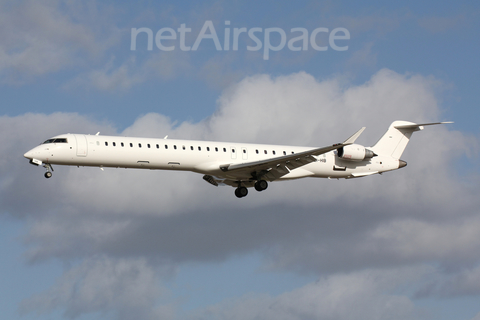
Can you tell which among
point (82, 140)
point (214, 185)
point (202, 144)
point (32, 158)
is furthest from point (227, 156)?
point (32, 158)

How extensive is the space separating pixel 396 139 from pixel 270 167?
35.0ft

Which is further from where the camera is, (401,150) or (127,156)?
(401,150)

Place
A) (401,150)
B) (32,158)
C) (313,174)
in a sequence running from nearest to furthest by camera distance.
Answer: (32,158), (313,174), (401,150)

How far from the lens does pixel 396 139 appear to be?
47531 mm

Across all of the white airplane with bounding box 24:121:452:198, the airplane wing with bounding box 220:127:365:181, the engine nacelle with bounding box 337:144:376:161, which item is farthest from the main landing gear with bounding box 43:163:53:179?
the engine nacelle with bounding box 337:144:376:161

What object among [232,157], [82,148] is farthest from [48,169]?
[232,157]

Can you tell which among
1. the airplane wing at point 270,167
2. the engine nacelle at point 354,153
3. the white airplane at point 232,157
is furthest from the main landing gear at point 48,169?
the engine nacelle at point 354,153

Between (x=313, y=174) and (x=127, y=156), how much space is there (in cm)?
1233

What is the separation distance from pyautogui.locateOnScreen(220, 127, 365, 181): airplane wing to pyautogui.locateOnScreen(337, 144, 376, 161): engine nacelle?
3.76 m

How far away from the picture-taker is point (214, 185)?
46.3 meters

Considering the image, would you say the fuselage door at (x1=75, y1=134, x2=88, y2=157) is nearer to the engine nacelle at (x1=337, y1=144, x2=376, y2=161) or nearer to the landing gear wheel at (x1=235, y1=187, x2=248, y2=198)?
the landing gear wheel at (x1=235, y1=187, x2=248, y2=198)

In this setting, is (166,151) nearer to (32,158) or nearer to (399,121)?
(32,158)

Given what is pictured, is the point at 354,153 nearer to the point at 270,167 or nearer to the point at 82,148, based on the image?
the point at 270,167

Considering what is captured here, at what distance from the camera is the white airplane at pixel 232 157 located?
1513 inches
